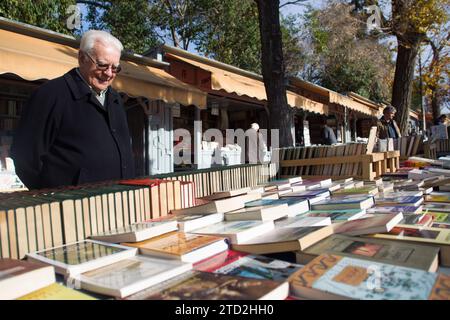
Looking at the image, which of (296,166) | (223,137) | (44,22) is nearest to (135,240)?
(296,166)

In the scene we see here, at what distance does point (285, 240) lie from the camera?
3.47ft

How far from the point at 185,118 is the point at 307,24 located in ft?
→ 45.4

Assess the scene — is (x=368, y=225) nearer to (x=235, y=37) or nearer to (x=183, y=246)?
(x=183, y=246)

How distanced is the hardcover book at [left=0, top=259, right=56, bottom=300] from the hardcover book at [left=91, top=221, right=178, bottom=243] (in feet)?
0.99

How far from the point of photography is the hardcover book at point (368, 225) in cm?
123

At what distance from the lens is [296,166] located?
3215 millimetres

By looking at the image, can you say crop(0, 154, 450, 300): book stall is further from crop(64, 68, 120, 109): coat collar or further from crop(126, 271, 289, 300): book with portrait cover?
crop(64, 68, 120, 109): coat collar

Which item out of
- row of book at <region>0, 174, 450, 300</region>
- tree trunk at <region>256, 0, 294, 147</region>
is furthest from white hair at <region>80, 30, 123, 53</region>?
tree trunk at <region>256, 0, 294, 147</region>

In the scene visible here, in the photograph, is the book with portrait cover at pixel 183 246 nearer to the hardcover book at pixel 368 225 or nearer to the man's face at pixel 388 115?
the hardcover book at pixel 368 225

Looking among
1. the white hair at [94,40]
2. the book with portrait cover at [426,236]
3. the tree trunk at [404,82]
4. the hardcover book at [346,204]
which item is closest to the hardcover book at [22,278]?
the book with portrait cover at [426,236]

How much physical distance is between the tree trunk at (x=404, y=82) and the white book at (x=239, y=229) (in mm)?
6708

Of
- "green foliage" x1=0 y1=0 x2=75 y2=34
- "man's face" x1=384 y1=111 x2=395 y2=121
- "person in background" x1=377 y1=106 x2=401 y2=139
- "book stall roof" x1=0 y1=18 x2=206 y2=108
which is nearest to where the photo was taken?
"book stall roof" x1=0 y1=18 x2=206 y2=108

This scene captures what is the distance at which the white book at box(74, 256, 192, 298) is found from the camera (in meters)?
0.78

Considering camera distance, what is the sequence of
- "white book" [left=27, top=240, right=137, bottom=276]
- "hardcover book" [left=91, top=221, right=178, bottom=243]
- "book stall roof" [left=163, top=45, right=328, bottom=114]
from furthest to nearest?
"book stall roof" [left=163, top=45, right=328, bottom=114]
"hardcover book" [left=91, top=221, right=178, bottom=243]
"white book" [left=27, top=240, right=137, bottom=276]
